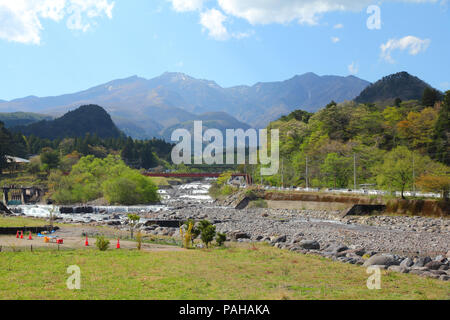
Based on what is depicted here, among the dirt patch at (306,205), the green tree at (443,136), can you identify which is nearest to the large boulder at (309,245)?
the dirt patch at (306,205)

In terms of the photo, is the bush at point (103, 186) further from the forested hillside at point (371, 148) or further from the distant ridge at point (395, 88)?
the distant ridge at point (395, 88)

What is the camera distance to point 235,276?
1633 cm

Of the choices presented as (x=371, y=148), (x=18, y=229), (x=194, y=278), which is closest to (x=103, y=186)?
(x=18, y=229)

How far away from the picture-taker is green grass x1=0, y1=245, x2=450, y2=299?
42.3 ft

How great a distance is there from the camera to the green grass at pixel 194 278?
1291 centimetres

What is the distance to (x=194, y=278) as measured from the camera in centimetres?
1561

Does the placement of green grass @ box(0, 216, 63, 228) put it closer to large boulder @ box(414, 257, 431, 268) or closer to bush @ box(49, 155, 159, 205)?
large boulder @ box(414, 257, 431, 268)

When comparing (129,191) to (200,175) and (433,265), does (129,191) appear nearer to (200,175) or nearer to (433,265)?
(200,175)

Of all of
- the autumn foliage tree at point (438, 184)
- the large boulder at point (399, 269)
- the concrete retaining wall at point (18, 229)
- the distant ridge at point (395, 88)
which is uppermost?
the distant ridge at point (395, 88)

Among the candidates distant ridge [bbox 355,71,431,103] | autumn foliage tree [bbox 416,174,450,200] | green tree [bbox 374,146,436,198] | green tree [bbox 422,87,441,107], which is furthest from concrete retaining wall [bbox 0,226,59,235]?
distant ridge [bbox 355,71,431,103]
